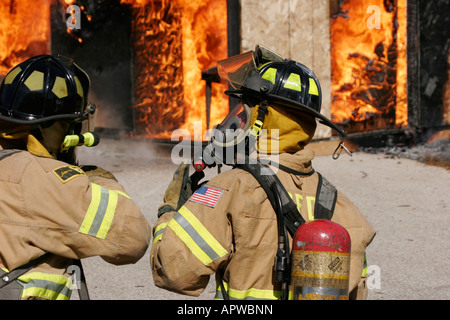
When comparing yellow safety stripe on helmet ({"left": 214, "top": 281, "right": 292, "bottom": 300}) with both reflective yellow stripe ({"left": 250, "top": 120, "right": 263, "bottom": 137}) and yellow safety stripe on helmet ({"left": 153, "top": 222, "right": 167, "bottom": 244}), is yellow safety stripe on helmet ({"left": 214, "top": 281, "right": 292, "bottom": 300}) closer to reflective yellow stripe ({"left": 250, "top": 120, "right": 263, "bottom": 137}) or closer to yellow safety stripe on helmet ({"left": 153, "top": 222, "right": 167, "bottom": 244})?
yellow safety stripe on helmet ({"left": 153, "top": 222, "right": 167, "bottom": 244})

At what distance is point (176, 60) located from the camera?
9977 mm

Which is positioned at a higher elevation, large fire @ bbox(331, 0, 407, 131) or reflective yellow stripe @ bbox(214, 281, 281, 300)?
large fire @ bbox(331, 0, 407, 131)

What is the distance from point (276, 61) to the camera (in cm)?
266

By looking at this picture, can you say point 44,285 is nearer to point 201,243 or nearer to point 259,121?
point 201,243

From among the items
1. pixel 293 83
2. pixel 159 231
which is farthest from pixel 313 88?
pixel 159 231

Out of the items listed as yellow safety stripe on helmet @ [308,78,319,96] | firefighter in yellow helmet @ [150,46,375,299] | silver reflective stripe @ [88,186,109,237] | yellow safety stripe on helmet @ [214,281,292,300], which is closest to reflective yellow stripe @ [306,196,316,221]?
firefighter in yellow helmet @ [150,46,375,299]

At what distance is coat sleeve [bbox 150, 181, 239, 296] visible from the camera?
2193 mm

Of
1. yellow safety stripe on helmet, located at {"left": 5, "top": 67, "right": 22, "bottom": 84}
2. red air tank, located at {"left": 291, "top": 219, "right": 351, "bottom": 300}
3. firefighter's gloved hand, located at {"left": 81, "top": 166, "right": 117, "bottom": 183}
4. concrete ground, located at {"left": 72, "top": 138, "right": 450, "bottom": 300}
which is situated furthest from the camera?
concrete ground, located at {"left": 72, "top": 138, "right": 450, "bottom": 300}

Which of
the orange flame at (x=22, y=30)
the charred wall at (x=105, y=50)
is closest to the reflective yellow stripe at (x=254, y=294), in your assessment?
the charred wall at (x=105, y=50)

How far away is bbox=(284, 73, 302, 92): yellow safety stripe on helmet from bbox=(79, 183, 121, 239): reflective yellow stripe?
0.83 m

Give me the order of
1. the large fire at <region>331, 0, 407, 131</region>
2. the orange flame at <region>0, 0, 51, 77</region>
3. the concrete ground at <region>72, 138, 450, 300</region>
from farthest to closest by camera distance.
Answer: the orange flame at <region>0, 0, 51, 77</region> → the large fire at <region>331, 0, 407, 131</region> → the concrete ground at <region>72, 138, 450, 300</region>

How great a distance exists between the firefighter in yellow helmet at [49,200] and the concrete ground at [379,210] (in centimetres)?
239
